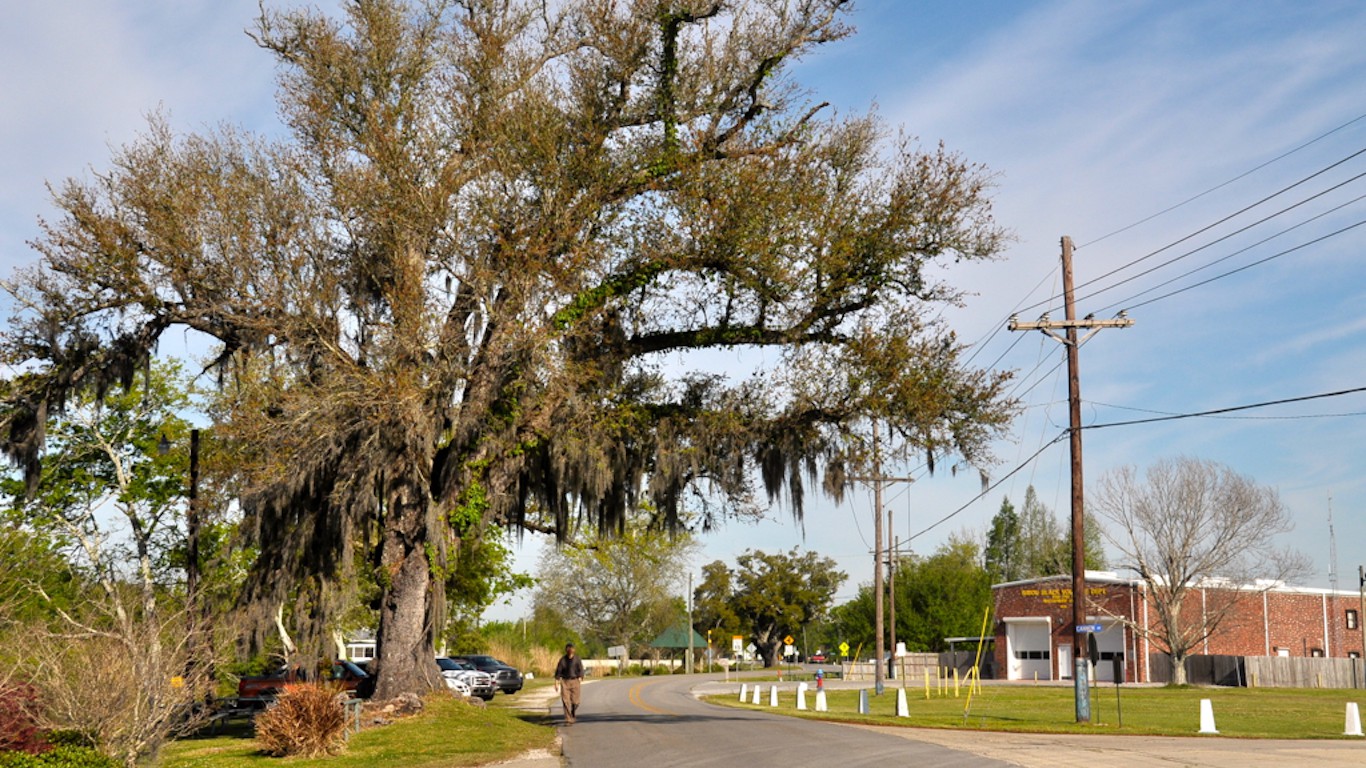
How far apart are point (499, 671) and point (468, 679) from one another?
662 centimetres

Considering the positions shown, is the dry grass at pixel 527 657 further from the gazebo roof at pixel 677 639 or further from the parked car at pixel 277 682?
the gazebo roof at pixel 677 639

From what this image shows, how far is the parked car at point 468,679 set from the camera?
38.8 m

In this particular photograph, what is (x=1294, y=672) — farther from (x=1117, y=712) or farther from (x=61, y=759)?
(x=61, y=759)

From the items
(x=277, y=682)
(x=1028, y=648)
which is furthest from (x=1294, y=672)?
(x=277, y=682)

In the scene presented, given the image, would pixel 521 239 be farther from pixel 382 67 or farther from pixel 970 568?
pixel 970 568

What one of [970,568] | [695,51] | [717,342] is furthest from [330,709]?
[970,568]

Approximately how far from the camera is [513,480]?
25359mm

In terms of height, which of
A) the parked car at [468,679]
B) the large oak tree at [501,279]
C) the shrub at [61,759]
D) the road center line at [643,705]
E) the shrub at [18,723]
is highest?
the large oak tree at [501,279]

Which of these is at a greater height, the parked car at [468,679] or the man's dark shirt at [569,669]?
the man's dark shirt at [569,669]

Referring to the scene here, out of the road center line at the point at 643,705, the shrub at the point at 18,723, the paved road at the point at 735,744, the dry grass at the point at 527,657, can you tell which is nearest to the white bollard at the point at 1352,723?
the paved road at the point at 735,744

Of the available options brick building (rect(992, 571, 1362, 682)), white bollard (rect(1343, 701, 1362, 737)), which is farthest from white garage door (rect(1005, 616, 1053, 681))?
white bollard (rect(1343, 701, 1362, 737))

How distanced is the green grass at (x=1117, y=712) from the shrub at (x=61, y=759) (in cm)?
1758

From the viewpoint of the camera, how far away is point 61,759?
14.3 m

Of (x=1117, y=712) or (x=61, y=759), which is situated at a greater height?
(x=61, y=759)
